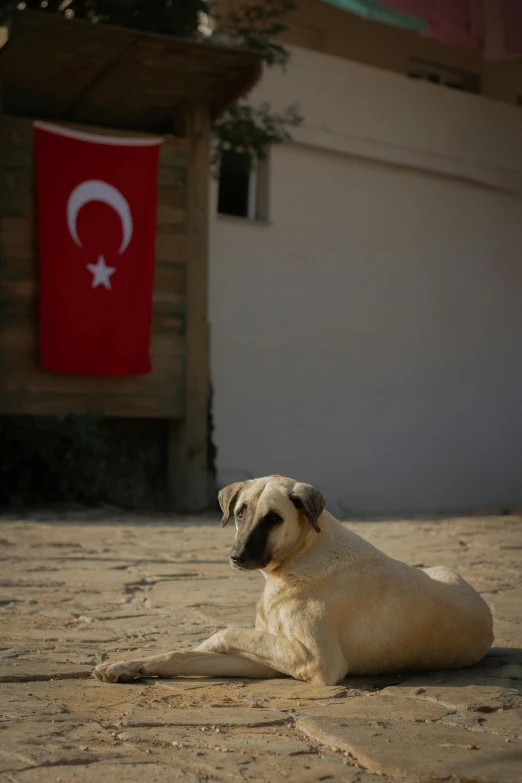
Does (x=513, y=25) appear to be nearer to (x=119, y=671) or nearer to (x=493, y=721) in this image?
(x=119, y=671)

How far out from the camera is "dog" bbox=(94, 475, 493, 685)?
391cm

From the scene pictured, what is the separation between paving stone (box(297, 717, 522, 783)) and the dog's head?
0.74 metres

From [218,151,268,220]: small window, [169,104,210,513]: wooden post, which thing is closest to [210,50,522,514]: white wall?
[218,151,268,220]: small window

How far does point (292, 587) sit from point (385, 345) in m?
11.0

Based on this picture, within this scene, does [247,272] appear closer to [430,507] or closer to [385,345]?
[385,345]

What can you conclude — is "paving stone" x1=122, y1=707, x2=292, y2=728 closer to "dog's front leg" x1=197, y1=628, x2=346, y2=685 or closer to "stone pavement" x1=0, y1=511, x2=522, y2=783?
"stone pavement" x1=0, y1=511, x2=522, y2=783

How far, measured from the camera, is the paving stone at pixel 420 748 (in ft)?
9.22

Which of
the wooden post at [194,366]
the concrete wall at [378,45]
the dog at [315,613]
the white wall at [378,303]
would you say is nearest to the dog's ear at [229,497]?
the dog at [315,613]

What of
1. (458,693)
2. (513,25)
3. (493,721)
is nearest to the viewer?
(493,721)

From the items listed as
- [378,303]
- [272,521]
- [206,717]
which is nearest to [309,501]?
[272,521]

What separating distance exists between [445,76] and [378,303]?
14.7ft

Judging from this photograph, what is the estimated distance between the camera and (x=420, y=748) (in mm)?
3035

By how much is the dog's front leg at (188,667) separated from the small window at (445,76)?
1337cm

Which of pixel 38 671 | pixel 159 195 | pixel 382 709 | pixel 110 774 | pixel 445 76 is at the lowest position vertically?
pixel 38 671
